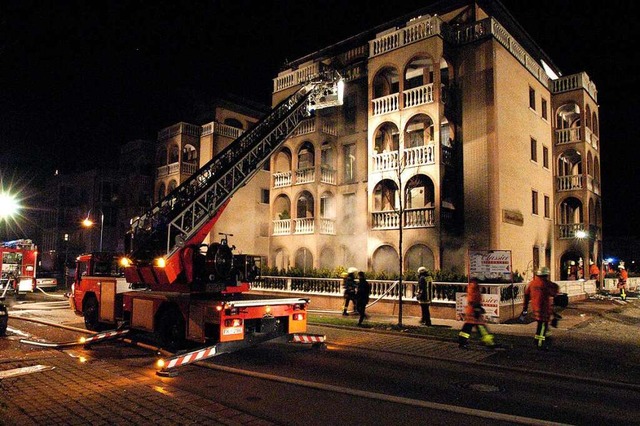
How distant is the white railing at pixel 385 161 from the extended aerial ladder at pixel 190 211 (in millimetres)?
6819

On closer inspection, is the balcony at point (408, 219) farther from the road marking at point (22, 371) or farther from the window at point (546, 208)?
the road marking at point (22, 371)

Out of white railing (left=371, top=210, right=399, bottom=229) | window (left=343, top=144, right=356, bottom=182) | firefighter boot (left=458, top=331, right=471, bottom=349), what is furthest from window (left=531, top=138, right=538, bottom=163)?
firefighter boot (left=458, top=331, right=471, bottom=349)

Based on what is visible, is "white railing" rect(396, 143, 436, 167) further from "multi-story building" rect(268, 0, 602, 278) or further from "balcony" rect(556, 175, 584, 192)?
"balcony" rect(556, 175, 584, 192)

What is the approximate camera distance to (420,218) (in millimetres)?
20766

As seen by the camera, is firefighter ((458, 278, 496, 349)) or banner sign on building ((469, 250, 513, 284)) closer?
firefighter ((458, 278, 496, 349))

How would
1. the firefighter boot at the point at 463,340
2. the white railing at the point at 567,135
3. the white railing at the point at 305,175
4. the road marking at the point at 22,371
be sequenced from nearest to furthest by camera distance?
1. the road marking at the point at 22,371
2. the firefighter boot at the point at 463,340
3. the white railing at the point at 305,175
4. the white railing at the point at 567,135

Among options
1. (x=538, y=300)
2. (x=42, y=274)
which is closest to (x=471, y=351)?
(x=538, y=300)

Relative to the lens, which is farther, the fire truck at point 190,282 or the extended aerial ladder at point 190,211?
the extended aerial ladder at point 190,211

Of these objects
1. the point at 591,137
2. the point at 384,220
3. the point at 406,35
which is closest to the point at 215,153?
the point at 384,220

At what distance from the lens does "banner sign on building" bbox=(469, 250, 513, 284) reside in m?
15.4

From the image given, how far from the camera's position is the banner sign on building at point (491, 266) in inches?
606

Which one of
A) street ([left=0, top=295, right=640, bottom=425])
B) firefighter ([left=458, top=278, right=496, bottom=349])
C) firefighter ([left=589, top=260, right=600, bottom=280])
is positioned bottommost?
street ([left=0, top=295, right=640, bottom=425])

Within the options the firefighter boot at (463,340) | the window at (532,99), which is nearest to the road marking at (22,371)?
the firefighter boot at (463,340)

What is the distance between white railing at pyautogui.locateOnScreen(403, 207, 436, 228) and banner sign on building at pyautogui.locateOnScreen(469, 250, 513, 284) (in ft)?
14.9
